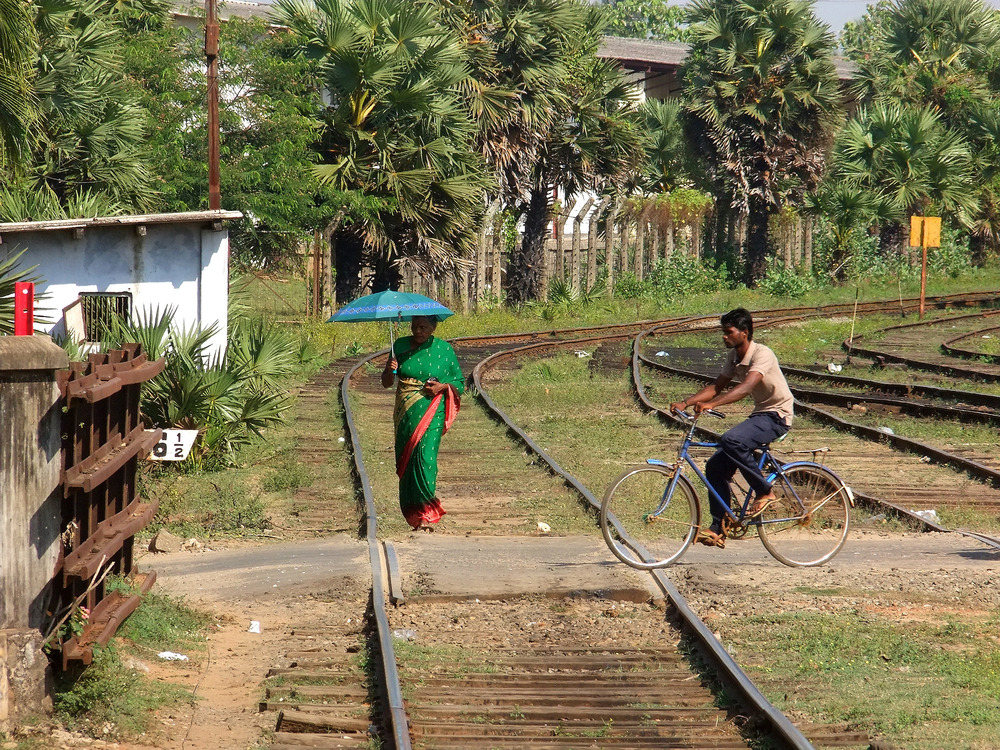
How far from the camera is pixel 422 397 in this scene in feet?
33.5

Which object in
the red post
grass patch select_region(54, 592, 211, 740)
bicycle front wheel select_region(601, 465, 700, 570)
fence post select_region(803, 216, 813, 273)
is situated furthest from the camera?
fence post select_region(803, 216, 813, 273)

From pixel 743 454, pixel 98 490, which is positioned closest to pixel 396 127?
pixel 743 454

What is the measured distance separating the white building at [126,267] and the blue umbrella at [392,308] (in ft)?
15.4

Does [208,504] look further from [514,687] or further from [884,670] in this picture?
[884,670]

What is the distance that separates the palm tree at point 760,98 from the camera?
3866 cm

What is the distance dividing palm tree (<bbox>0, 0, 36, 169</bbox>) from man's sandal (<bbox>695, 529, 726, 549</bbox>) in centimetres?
860

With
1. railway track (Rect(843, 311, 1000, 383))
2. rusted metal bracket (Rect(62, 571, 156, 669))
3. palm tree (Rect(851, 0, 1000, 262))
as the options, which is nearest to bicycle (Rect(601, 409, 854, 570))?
rusted metal bracket (Rect(62, 571, 156, 669))

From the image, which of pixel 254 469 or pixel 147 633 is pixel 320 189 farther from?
pixel 147 633

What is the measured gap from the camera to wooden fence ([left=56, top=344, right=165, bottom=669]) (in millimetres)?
6426

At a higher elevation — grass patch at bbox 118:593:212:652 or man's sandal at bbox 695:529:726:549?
man's sandal at bbox 695:529:726:549

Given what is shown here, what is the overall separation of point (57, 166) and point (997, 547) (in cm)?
1708

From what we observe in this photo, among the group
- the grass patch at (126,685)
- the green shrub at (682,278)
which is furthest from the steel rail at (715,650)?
the green shrub at (682,278)

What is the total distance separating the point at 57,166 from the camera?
21.7m

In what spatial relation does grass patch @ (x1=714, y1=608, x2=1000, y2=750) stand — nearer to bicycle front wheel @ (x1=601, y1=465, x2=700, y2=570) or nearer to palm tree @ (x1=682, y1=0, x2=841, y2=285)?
bicycle front wheel @ (x1=601, y1=465, x2=700, y2=570)
